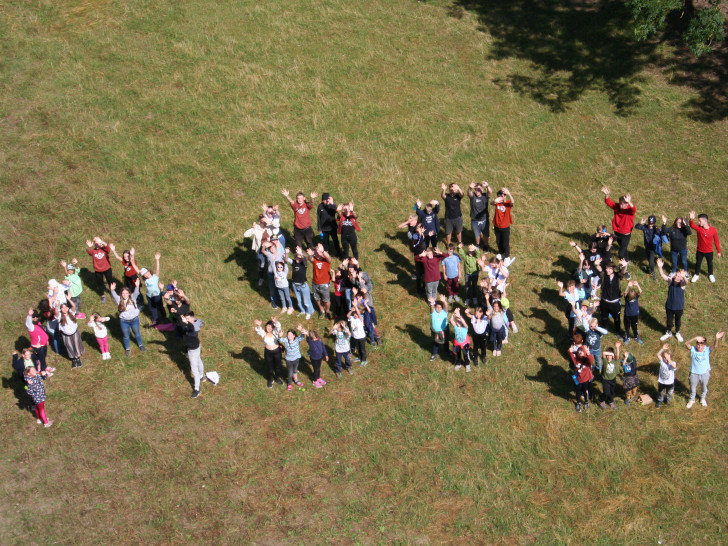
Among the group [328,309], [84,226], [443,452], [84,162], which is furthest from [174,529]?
[84,162]

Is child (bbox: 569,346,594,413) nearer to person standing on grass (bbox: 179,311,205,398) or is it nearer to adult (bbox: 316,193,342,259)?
adult (bbox: 316,193,342,259)

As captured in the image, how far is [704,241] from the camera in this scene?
20969mm

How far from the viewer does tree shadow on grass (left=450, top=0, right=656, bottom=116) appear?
29.2 meters

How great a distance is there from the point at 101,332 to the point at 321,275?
5.85 m

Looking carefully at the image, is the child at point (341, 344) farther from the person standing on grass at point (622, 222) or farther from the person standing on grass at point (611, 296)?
the person standing on grass at point (622, 222)

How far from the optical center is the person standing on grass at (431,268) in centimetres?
1995

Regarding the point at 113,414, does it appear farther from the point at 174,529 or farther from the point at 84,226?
the point at 84,226

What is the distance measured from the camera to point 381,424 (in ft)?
57.6

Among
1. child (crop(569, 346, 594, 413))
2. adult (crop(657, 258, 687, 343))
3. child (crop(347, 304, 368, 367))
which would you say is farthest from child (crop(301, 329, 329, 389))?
adult (crop(657, 258, 687, 343))

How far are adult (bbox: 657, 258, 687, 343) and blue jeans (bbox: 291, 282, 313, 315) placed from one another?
9339 millimetres

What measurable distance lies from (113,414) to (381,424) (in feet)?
21.1

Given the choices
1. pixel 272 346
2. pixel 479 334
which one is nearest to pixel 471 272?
pixel 479 334

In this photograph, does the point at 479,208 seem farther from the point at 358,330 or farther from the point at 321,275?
the point at 358,330

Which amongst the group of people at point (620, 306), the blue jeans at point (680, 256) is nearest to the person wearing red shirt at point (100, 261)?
the group of people at point (620, 306)
